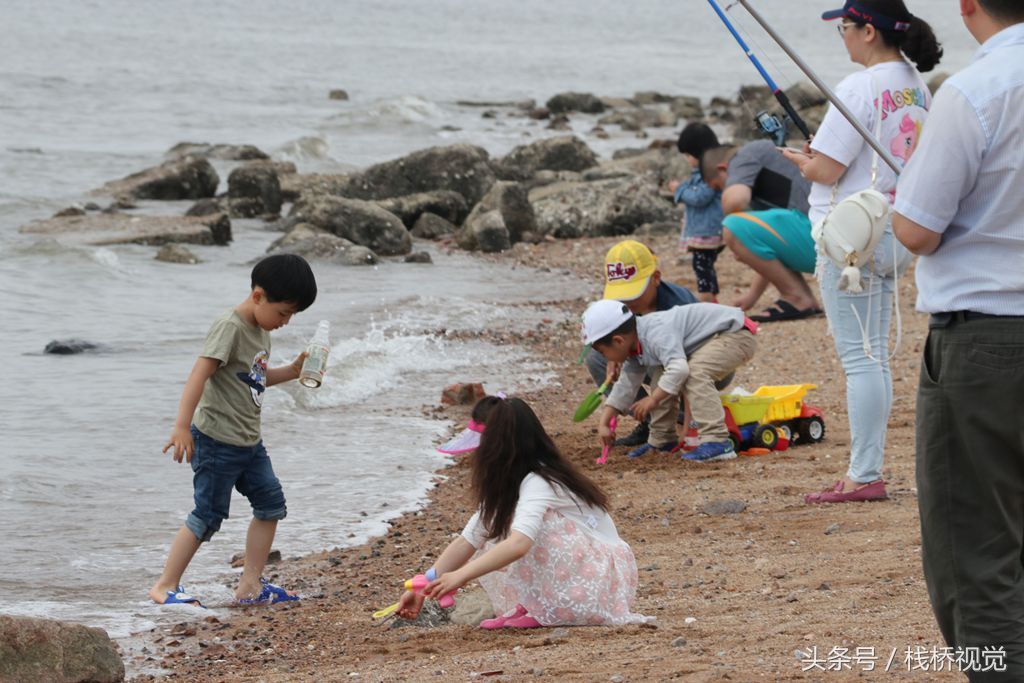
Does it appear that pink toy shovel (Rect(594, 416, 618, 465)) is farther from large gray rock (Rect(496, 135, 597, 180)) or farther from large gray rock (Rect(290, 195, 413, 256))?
large gray rock (Rect(496, 135, 597, 180))

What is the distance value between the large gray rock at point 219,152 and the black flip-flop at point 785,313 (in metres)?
15.0

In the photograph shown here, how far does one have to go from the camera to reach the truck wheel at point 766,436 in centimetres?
657

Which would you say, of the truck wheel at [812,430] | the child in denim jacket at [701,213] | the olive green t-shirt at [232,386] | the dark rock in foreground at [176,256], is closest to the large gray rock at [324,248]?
the dark rock in foreground at [176,256]

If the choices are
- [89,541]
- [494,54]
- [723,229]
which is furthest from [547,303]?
[494,54]

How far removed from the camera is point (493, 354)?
998 cm

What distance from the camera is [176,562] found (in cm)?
519

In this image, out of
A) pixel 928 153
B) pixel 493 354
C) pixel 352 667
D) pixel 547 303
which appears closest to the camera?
pixel 928 153

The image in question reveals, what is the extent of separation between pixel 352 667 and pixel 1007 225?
2.31 meters

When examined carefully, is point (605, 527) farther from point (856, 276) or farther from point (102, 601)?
point (102, 601)

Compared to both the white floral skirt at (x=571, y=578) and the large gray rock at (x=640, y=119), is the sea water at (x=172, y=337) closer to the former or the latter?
the large gray rock at (x=640, y=119)

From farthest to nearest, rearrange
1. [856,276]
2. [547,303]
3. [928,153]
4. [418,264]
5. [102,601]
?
[418,264] → [547,303] → [102,601] → [856,276] → [928,153]

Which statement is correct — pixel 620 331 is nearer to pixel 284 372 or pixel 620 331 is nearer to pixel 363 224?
pixel 284 372

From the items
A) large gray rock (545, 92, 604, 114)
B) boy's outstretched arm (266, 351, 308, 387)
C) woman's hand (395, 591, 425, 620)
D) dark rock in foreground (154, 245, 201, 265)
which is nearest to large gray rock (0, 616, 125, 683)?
woman's hand (395, 591, 425, 620)

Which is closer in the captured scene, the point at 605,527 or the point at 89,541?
the point at 605,527
